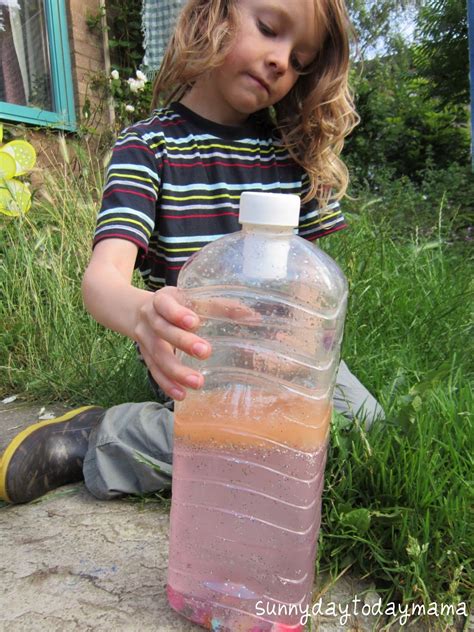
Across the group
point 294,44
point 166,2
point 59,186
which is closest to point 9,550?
point 294,44

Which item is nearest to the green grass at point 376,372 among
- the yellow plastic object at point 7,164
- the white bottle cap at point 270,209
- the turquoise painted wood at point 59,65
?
the yellow plastic object at point 7,164

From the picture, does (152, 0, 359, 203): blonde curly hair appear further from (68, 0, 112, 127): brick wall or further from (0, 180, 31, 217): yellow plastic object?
(68, 0, 112, 127): brick wall

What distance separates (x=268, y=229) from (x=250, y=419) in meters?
0.33

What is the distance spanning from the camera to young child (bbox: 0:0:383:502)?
1.52m

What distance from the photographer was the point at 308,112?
1.84m

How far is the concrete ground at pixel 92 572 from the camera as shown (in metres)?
1.11

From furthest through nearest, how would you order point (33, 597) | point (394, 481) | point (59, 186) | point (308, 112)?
point (59, 186), point (308, 112), point (394, 481), point (33, 597)

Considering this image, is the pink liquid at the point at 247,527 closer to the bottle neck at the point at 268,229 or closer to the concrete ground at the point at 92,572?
the concrete ground at the point at 92,572

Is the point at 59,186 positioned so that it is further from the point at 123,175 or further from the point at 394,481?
the point at 394,481

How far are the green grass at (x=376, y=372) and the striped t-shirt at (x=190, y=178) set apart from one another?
0.58 m

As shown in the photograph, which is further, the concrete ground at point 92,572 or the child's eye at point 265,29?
the child's eye at point 265,29

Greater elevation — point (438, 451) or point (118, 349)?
point (438, 451)

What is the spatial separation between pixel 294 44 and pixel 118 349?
140 cm

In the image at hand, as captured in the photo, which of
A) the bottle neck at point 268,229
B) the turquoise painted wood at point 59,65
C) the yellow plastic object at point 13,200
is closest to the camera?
the bottle neck at point 268,229
